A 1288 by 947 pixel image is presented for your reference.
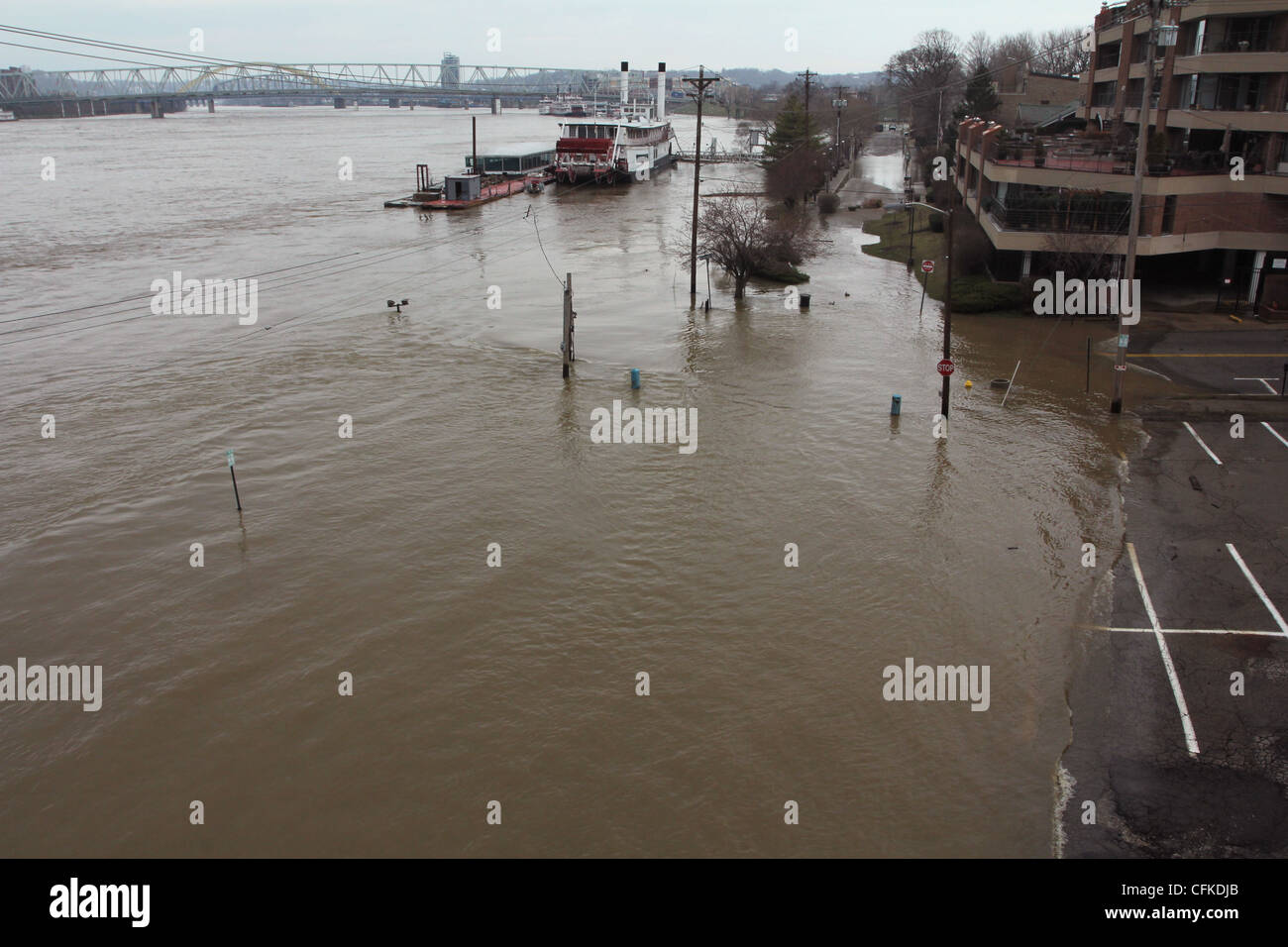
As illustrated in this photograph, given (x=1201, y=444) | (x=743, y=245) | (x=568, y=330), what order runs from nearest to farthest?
(x=1201, y=444) < (x=568, y=330) < (x=743, y=245)

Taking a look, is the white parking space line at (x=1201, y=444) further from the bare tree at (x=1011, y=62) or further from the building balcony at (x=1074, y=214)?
the bare tree at (x=1011, y=62)

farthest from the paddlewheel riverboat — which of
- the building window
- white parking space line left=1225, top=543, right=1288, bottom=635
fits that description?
white parking space line left=1225, top=543, right=1288, bottom=635

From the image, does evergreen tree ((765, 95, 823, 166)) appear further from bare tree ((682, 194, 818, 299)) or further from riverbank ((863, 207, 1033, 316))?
bare tree ((682, 194, 818, 299))

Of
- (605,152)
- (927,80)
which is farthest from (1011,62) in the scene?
(605,152)

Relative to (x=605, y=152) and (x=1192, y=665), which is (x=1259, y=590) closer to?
(x=1192, y=665)
